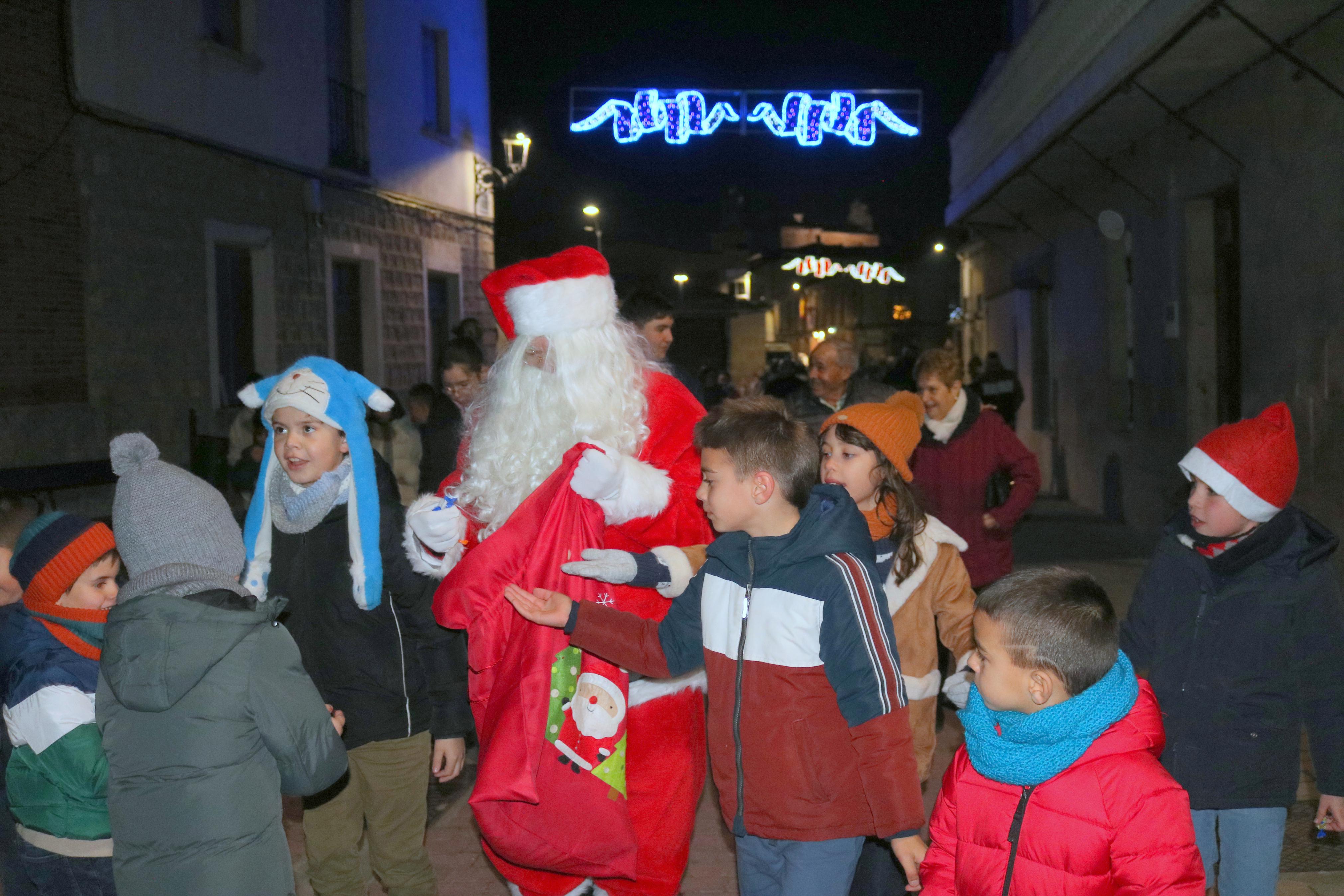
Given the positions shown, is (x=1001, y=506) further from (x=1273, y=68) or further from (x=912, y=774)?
(x=1273, y=68)

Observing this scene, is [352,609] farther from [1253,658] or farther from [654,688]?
[1253,658]

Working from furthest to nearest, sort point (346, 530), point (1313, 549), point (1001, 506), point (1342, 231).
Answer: point (1342, 231) → point (1001, 506) → point (346, 530) → point (1313, 549)

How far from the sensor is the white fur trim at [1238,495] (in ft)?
10.8

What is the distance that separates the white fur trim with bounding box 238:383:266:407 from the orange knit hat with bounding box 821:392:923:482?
189 cm

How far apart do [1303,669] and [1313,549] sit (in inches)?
13.5

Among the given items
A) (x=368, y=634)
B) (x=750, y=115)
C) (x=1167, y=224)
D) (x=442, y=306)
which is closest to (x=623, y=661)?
(x=368, y=634)

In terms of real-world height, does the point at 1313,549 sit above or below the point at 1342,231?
below

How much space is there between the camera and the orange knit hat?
159 inches

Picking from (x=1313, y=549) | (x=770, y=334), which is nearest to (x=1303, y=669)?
(x=1313, y=549)

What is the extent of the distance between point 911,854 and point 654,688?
92 centimetres

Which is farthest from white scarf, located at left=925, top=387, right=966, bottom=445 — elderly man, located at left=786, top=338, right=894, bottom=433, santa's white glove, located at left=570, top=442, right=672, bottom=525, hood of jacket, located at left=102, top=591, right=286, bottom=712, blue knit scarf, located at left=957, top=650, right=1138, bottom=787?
hood of jacket, located at left=102, top=591, right=286, bottom=712

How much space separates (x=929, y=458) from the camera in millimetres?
6141

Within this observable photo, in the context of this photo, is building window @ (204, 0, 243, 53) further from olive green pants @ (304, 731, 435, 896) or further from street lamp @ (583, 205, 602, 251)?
street lamp @ (583, 205, 602, 251)

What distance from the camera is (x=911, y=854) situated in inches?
107
